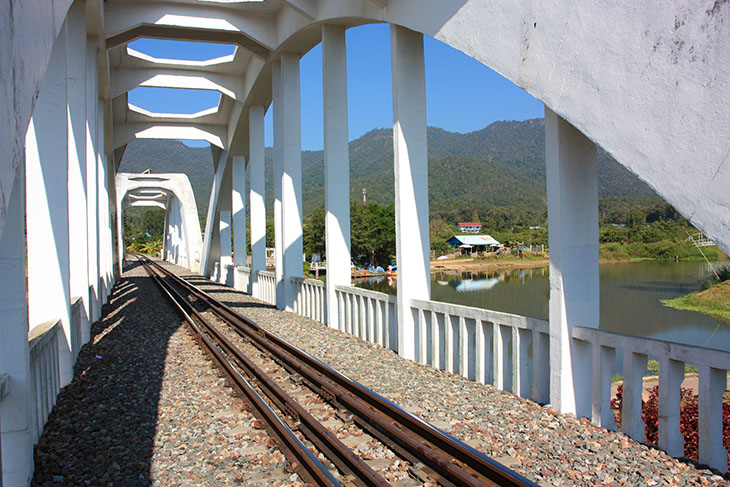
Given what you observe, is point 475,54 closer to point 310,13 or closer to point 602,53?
point 602,53

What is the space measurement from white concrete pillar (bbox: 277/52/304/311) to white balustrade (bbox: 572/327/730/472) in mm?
9357

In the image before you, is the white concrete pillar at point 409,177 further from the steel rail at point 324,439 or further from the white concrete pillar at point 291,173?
the white concrete pillar at point 291,173

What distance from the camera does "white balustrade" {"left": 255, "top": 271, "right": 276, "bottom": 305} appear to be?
1673 cm

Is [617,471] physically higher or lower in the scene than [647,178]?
lower

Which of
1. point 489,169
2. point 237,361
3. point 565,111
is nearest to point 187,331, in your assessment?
point 237,361

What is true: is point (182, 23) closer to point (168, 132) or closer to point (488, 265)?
point (168, 132)

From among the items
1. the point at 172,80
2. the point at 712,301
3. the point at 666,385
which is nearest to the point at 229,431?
the point at 666,385

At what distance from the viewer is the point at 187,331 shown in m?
11.3

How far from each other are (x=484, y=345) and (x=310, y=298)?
7049mm

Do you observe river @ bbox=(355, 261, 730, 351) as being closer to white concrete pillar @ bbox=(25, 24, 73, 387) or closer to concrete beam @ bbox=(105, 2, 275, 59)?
concrete beam @ bbox=(105, 2, 275, 59)

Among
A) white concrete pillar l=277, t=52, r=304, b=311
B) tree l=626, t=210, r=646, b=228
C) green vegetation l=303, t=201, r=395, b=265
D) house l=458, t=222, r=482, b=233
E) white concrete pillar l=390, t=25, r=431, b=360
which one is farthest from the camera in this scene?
house l=458, t=222, r=482, b=233

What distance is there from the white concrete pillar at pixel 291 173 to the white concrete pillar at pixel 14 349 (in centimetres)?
945

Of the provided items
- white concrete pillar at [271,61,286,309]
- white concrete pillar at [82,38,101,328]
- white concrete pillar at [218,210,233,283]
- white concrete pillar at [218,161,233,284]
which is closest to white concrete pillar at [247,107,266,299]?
white concrete pillar at [271,61,286,309]

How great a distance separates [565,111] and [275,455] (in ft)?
12.2
